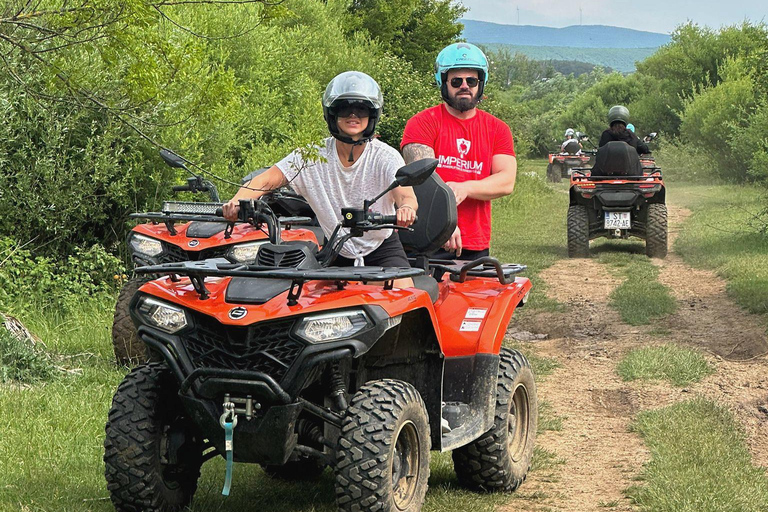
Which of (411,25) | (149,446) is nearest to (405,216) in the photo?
(149,446)

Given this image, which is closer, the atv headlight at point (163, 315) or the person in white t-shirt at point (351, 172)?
the atv headlight at point (163, 315)

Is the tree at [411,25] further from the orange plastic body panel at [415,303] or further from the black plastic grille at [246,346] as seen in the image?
the black plastic grille at [246,346]

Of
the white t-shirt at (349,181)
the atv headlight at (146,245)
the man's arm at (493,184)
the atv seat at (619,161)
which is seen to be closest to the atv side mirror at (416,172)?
the white t-shirt at (349,181)

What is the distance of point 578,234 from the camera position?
16.8 metres

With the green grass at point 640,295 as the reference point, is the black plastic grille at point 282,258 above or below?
above

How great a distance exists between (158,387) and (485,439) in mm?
1692

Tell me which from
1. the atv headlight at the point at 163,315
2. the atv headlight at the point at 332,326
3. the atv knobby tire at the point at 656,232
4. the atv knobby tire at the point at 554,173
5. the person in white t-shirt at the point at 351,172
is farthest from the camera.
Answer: the atv knobby tire at the point at 554,173

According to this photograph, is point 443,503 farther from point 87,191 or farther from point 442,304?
point 87,191

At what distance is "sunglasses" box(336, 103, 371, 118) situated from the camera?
5.12 meters

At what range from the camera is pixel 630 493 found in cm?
562

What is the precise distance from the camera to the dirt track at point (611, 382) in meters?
5.96

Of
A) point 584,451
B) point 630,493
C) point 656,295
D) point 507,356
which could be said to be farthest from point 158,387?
point 656,295

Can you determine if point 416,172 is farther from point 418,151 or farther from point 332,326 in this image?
point 418,151

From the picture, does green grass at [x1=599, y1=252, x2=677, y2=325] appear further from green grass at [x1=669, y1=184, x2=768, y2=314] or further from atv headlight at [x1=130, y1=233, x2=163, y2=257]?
atv headlight at [x1=130, y1=233, x2=163, y2=257]
